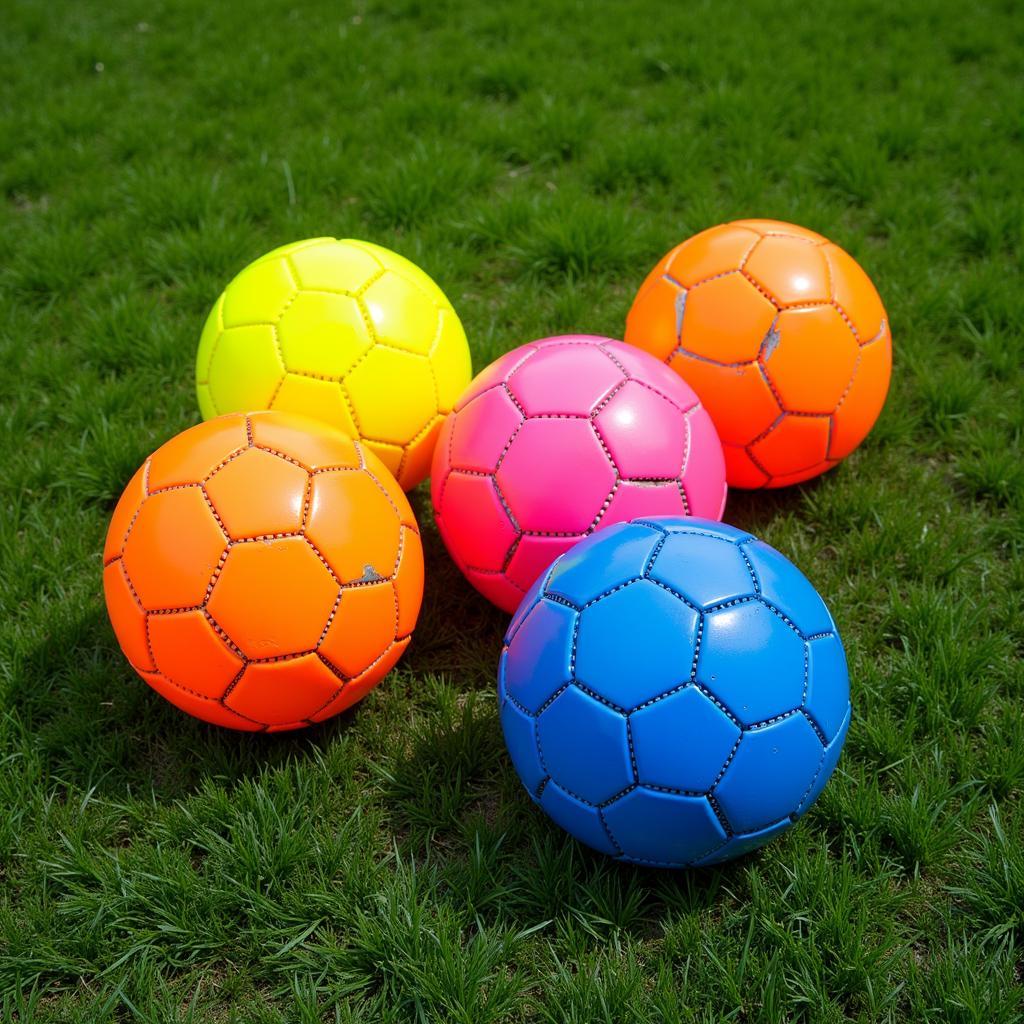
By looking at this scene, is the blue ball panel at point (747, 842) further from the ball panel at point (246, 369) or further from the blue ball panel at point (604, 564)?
the ball panel at point (246, 369)

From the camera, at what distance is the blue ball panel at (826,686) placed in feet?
8.40

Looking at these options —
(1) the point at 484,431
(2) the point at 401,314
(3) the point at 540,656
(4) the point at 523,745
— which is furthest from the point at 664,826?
(2) the point at 401,314

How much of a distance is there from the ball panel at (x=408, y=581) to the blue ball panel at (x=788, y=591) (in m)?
0.97

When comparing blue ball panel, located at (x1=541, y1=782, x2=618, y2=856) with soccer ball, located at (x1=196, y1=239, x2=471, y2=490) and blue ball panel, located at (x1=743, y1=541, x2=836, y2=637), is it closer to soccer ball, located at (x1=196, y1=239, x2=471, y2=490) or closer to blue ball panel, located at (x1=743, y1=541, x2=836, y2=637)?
blue ball panel, located at (x1=743, y1=541, x2=836, y2=637)

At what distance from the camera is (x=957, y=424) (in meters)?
4.01

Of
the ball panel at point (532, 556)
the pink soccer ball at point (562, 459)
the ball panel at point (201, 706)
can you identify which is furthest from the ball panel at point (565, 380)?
the ball panel at point (201, 706)

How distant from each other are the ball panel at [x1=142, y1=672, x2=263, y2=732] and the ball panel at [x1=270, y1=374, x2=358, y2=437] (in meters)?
0.95

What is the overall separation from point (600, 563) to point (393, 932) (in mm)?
1071

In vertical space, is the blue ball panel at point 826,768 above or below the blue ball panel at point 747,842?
above

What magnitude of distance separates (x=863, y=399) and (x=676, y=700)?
1.58 m

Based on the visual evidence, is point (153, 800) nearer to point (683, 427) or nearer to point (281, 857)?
point (281, 857)

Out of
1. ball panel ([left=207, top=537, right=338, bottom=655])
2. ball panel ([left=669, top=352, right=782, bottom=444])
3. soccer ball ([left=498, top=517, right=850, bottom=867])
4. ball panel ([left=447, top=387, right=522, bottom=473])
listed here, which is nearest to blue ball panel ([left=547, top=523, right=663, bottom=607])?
soccer ball ([left=498, top=517, right=850, bottom=867])

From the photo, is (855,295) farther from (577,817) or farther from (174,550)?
(174,550)

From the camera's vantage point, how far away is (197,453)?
9.66 ft
